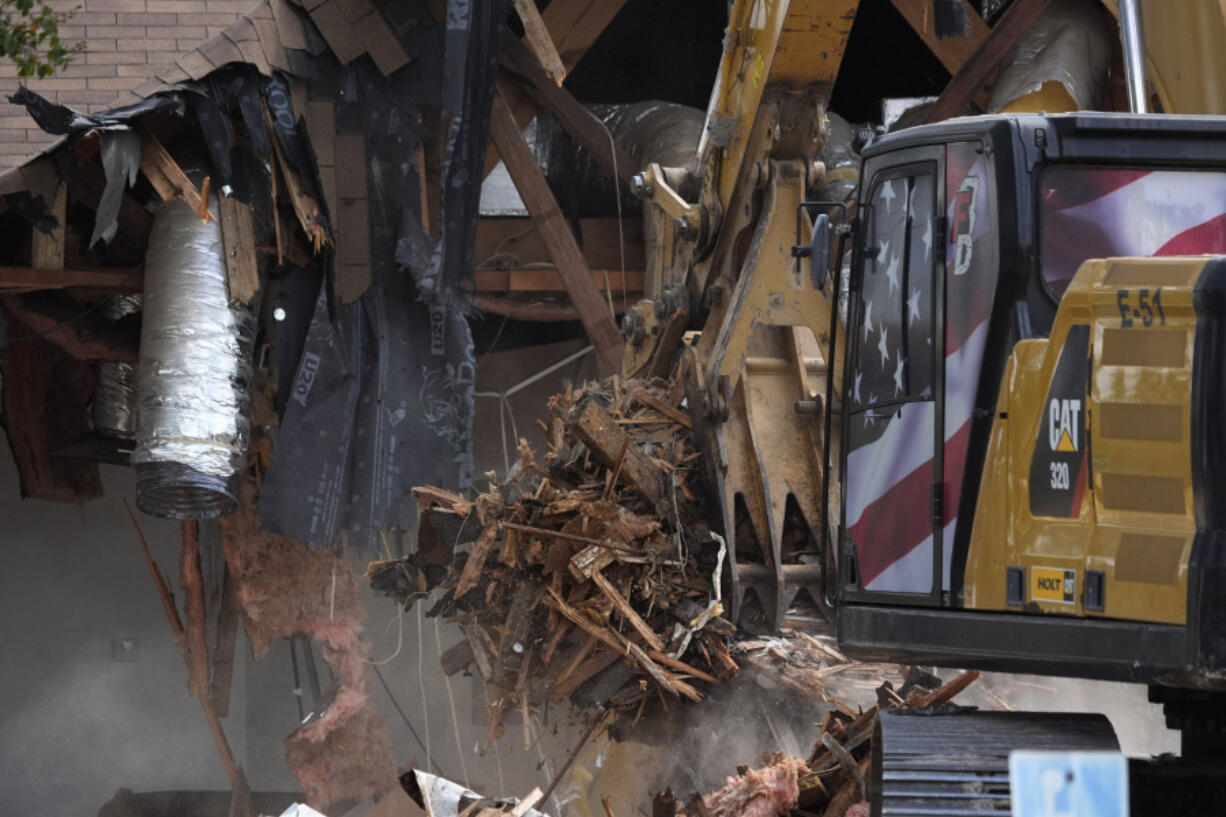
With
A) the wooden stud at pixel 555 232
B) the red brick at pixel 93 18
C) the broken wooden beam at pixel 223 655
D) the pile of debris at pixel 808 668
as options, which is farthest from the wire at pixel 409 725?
the pile of debris at pixel 808 668

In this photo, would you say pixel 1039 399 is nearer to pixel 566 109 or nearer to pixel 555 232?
pixel 555 232

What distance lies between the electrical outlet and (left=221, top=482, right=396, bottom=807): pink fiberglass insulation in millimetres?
1858

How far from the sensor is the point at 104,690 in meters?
12.6

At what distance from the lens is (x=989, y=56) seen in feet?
35.9

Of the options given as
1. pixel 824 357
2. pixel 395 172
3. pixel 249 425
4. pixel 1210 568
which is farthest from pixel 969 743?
pixel 395 172

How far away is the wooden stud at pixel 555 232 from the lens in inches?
426

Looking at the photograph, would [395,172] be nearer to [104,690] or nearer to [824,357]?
[824,357]

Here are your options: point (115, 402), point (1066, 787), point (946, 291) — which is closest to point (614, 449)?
point (946, 291)

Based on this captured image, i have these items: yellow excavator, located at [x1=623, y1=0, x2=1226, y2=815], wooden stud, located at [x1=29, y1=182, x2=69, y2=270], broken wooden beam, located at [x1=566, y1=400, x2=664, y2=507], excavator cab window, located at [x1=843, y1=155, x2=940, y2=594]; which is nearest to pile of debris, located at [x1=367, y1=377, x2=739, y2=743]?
broken wooden beam, located at [x1=566, y1=400, x2=664, y2=507]

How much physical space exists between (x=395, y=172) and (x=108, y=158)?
6.42 feet

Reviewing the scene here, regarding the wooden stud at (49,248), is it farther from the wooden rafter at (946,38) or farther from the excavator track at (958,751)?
the excavator track at (958,751)

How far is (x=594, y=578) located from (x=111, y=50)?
513 centimetres

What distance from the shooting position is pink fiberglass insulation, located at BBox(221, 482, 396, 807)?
11.0 meters

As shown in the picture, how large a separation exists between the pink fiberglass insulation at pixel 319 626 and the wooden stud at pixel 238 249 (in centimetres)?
175
